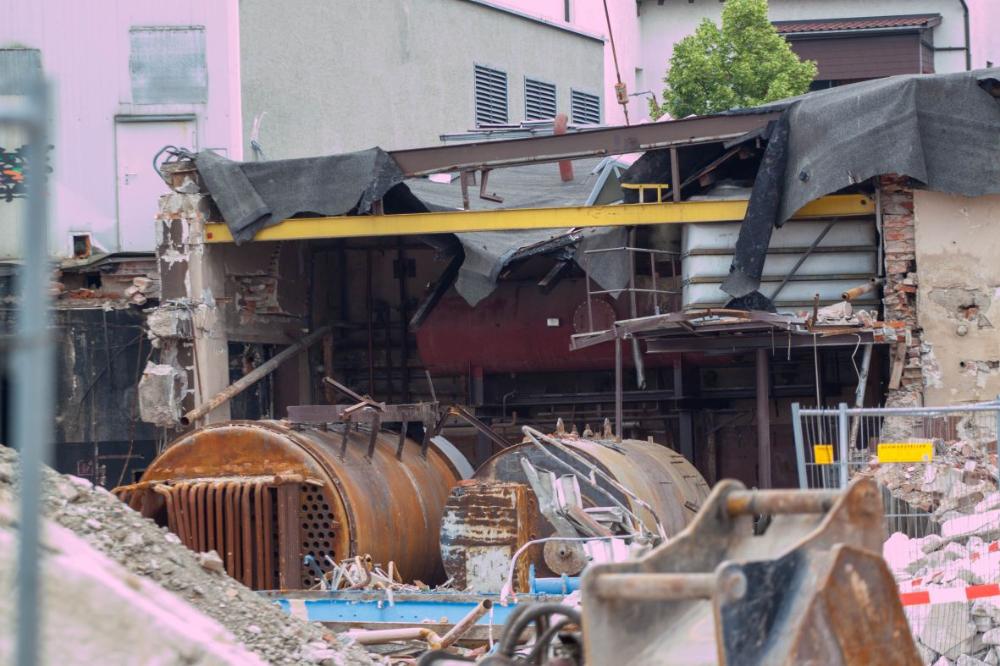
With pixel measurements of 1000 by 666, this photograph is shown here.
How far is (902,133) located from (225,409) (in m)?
9.31

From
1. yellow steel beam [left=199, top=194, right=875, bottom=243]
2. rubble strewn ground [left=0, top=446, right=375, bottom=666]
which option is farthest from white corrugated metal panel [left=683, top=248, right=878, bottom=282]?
rubble strewn ground [left=0, top=446, right=375, bottom=666]

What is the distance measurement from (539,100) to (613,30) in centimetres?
458

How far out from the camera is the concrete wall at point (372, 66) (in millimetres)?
26953

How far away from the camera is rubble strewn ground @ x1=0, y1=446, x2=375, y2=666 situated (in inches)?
302

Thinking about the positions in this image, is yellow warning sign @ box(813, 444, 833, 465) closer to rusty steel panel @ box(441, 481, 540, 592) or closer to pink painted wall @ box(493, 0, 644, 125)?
rusty steel panel @ box(441, 481, 540, 592)

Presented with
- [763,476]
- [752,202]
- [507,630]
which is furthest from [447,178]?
[507,630]

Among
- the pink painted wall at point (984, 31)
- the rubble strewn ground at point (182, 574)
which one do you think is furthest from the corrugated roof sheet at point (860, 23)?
the rubble strewn ground at point (182, 574)

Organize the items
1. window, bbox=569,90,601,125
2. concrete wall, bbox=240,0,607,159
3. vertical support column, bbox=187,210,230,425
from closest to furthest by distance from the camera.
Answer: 1. vertical support column, bbox=187,210,230,425
2. concrete wall, bbox=240,0,607,159
3. window, bbox=569,90,601,125

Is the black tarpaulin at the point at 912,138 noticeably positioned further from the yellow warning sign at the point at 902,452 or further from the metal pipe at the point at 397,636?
the metal pipe at the point at 397,636

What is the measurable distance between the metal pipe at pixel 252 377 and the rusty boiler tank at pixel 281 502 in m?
3.33

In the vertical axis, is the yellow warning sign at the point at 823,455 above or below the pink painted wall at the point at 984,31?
below

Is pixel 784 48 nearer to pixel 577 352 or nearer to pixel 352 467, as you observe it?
pixel 577 352

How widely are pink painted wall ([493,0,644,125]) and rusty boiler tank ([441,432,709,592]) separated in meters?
21.4

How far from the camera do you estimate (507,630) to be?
5.62m
